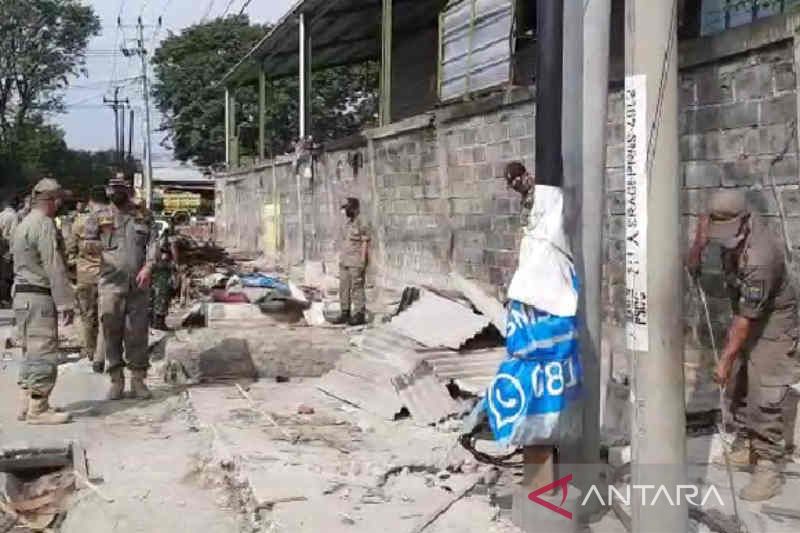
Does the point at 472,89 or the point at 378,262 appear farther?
the point at 378,262

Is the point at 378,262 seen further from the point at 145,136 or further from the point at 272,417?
the point at 145,136

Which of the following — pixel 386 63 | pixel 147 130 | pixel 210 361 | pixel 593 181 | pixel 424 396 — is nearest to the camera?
pixel 593 181

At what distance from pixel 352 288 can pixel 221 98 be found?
105 ft

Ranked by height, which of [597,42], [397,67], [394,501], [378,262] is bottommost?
[394,501]

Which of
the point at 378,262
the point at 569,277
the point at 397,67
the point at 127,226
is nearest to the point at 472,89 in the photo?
the point at 378,262

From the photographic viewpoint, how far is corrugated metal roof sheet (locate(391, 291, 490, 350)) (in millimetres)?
8047

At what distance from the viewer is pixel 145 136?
38.0 m

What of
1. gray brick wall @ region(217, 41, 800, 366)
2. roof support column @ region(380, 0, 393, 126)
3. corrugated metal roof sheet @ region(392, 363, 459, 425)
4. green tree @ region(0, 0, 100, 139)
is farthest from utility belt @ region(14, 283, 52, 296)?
green tree @ region(0, 0, 100, 139)

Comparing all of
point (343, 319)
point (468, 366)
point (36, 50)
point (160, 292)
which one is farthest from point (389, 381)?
point (36, 50)

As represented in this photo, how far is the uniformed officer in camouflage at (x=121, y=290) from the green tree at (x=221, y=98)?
25735 mm

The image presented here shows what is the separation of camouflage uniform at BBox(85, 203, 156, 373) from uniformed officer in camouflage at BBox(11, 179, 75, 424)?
62 centimetres

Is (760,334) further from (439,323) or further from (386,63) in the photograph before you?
(386,63)

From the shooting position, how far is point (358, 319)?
11.0 metres

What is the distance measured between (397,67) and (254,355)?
13636 millimetres
